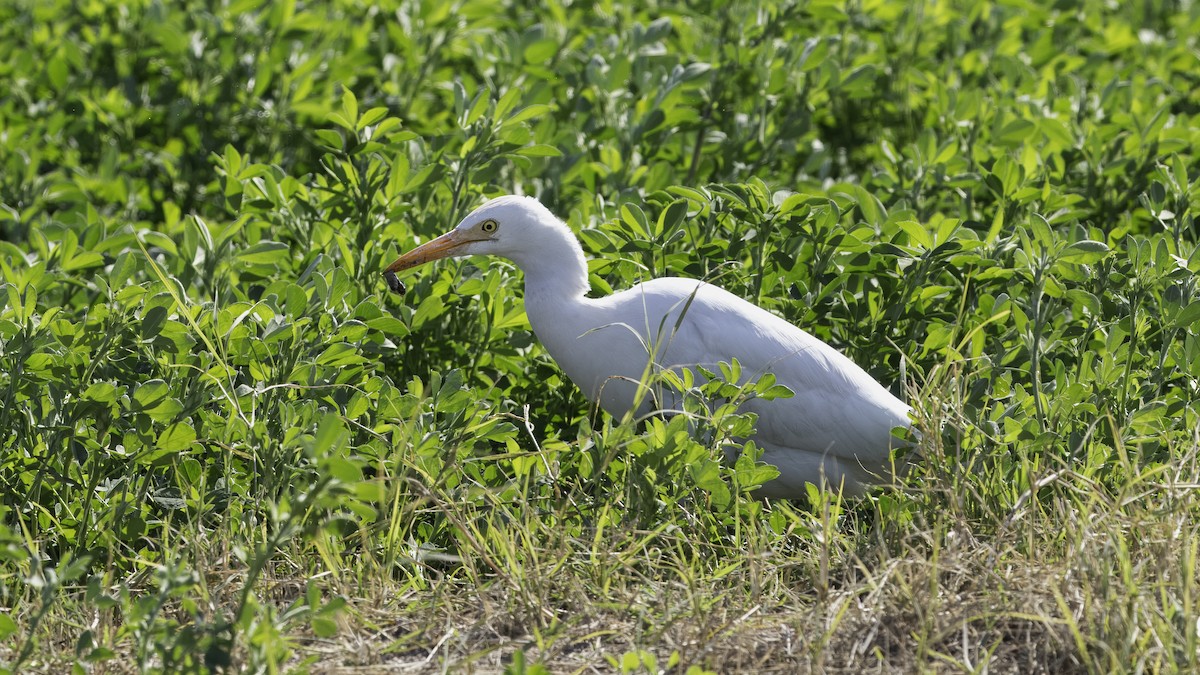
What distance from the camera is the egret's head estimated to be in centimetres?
455

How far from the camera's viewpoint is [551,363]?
505 cm

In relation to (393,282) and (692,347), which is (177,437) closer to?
(393,282)

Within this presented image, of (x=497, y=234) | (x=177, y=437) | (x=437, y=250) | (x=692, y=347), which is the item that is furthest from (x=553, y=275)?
(x=177, y=437)

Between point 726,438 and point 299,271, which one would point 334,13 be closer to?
point 299,271

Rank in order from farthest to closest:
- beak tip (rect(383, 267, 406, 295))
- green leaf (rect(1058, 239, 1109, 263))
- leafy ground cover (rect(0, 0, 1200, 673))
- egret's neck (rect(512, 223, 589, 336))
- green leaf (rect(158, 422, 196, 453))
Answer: beak tip (rect(383, 267, 406, 295)), egret's neck (rect(512, 223, 589, 336)), green leaf (rect(1058, 239, 1109, 263)), green leaf (rect(158, 422, 196, 453)), leafy ground cover (rect(0, 0, 1200, 673))

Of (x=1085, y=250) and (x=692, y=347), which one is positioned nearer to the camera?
(x=1085, y=250)

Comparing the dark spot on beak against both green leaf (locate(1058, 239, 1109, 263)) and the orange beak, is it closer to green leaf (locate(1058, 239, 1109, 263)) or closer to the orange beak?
the orange beak

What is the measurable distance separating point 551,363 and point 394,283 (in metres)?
0.68

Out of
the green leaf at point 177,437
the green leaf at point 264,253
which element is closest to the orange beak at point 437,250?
the green leaf at point 264,253

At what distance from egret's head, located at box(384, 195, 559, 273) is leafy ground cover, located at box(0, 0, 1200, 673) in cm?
22

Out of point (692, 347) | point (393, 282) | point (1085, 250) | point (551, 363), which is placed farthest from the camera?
point (551, 363)

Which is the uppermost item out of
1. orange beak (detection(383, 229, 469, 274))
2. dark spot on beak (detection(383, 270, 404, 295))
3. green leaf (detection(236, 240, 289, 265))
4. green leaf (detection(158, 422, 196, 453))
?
orange beak (detection(383, 229, 469, 274))

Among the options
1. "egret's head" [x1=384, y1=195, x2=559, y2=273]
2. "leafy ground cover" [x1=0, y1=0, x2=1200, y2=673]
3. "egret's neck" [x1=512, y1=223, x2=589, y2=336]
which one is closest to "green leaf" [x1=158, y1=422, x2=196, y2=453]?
"leafy ground cover" [x1=0, y1=0, x2=1200, y2=673]

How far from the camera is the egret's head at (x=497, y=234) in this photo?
4.55 metres
